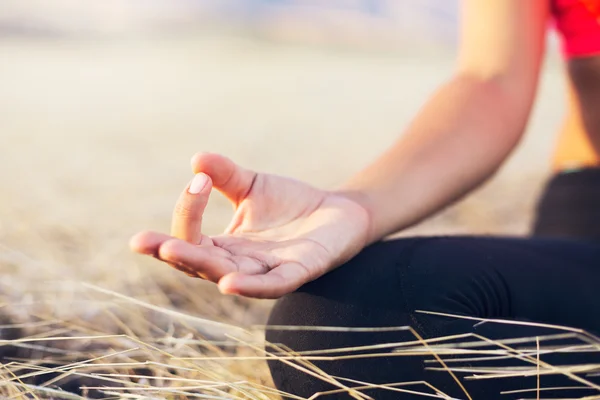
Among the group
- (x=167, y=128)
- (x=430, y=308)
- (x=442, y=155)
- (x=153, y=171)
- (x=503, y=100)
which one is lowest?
(x=430, y=308)

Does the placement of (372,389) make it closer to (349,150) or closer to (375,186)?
(375,186)

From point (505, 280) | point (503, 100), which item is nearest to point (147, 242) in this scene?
point (505, 280)

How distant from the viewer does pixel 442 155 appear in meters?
1.15

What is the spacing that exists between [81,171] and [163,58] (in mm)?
5955

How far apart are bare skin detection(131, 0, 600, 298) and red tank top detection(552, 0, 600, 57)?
0.06 metres

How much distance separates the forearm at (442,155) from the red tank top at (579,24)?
257mm

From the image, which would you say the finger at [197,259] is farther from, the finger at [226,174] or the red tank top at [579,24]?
the red tank top at [579,24]

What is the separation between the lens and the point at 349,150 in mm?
4516

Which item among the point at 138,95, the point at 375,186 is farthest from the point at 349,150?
the point at 375,186

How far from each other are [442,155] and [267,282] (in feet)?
1.69

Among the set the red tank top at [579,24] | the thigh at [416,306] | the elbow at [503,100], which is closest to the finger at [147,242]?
the thigh at [416,306]

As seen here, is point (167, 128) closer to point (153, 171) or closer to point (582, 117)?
point (153, 171)

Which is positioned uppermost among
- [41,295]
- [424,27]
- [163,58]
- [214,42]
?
[424,27]

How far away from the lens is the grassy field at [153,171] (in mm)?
1156
